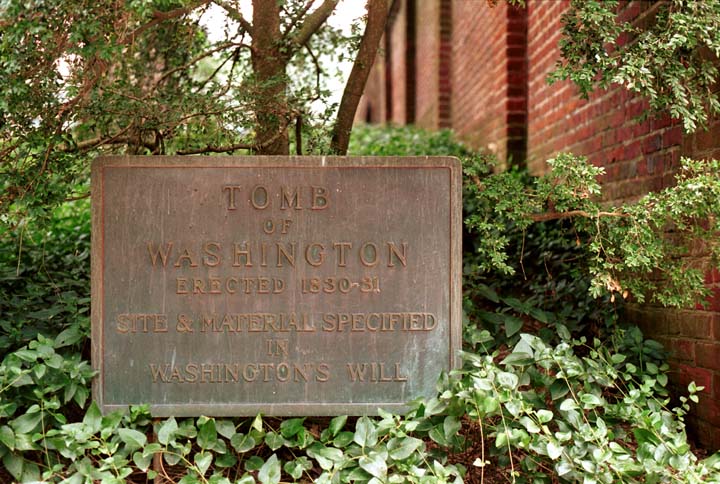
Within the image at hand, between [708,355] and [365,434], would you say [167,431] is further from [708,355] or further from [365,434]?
[708,355]

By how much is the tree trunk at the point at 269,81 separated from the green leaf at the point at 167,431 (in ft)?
5.17

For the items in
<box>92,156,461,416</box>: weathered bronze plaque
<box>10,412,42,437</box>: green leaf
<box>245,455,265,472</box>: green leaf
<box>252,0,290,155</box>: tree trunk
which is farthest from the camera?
<box>252,0,290,155</box>: tree trunk

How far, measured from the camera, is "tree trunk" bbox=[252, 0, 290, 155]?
4180 mm

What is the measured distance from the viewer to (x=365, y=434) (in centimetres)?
329

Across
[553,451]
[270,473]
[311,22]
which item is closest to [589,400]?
[553,451]

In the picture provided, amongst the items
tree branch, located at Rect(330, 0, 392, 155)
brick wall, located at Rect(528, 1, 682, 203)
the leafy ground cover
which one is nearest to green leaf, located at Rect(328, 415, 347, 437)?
the leafy ground cover

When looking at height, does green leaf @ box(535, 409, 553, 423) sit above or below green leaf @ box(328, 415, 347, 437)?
above

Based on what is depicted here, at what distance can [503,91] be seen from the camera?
706cm

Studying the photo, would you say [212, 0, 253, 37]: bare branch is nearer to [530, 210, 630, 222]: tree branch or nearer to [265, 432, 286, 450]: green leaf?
[530, 210, 630, 222]: tree branch

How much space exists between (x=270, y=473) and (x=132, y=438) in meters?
0.60

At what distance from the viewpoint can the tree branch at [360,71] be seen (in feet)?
14.7

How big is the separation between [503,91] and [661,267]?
3605 millimetres

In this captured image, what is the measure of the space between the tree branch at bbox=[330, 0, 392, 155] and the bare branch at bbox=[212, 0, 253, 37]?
645mm

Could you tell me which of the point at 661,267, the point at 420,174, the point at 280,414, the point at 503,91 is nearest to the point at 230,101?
the point at 420,174
